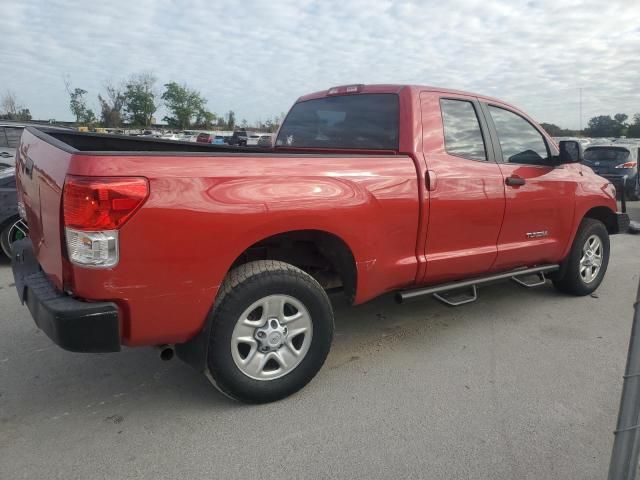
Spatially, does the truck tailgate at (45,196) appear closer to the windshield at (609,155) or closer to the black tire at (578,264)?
the black tire at (578,264)

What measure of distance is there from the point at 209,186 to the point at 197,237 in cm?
26

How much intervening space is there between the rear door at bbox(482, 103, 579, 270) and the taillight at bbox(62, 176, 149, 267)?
9.50ft

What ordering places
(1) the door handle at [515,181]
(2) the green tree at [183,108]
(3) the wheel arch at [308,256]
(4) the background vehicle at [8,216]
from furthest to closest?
(2) the green tree at [183,108], (4) the background vehicle at [8,216], (1) the door handle at [515,181], (3) the wheel arch at [308,256]

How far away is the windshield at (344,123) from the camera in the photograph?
3730 millimetres

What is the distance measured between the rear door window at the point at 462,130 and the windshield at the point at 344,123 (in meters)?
0.42

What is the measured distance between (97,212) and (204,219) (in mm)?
487

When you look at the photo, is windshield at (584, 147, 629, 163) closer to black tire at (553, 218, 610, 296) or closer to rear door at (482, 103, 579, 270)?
black tire at (553, 218, 610, 296)

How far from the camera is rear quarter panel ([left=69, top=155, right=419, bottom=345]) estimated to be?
7.80ft

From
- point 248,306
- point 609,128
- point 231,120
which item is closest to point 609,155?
point 248,306

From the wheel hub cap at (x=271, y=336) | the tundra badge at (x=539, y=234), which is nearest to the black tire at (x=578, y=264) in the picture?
the tundra badge at (x=539, y=234)

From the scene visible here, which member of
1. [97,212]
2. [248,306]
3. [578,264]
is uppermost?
[97,212]

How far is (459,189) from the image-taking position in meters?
3.67

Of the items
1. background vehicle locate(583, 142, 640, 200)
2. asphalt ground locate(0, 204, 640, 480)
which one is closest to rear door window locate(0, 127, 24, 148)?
asphalt ground locate(0, 204, 640, 480)

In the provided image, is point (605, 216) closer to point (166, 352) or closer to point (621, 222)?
point (621, 222)
